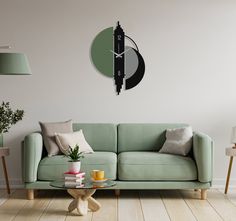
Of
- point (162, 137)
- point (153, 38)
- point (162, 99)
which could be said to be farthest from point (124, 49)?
point (162, 137)

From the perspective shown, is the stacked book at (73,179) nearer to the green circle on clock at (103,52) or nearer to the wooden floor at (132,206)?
the wooden floor at (132,206)

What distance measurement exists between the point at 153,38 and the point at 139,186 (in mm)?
1907

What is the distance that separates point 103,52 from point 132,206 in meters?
2.07

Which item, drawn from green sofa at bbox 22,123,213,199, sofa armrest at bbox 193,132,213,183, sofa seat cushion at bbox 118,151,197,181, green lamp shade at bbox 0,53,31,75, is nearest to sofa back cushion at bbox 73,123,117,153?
green sofa at bbox 22,123,213,199

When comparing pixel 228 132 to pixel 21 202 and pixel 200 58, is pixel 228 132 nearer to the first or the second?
pixel 200 58

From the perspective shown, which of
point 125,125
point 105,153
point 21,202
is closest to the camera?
point 21,202

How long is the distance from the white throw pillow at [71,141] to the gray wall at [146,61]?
0.53 m

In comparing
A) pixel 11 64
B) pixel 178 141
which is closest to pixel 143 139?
pixel 178 141

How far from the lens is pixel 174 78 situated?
20.6 feet

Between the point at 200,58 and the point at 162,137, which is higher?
the point at 200,58

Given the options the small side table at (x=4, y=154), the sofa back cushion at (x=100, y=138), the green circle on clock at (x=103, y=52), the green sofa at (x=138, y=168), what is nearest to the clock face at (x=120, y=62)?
the green circle on clock at (x=103, y=52)

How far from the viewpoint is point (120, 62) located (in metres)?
6.27

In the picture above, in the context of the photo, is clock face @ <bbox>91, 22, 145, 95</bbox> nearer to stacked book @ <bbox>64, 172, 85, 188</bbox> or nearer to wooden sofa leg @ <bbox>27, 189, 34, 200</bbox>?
wooden sofa leg @ <bbox>27, 189, 34, 200</bbox>

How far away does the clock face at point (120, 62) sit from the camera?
626 centimetres
